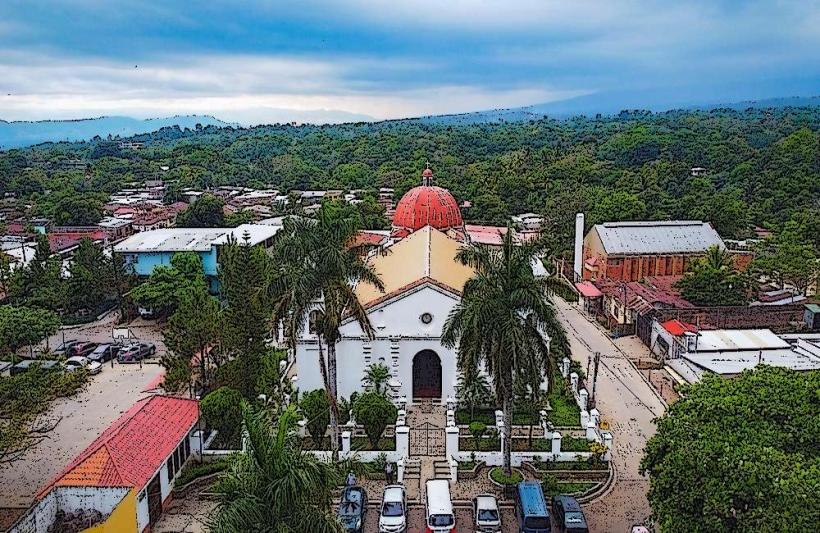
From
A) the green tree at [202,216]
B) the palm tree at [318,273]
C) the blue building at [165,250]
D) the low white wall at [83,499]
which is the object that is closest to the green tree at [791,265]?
the palm tree at [318,273]

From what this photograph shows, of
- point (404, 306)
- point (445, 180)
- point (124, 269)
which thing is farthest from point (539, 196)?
point (404, 306)

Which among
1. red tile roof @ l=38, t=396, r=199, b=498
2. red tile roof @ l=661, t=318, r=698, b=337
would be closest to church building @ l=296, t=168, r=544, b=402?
red tile roof @ l=38, t=396, r=199, b=498

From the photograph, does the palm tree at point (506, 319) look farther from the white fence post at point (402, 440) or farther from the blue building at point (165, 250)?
the blue building at point (165, 250)

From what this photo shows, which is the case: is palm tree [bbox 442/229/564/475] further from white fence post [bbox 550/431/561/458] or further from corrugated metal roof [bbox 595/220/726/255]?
corrugated metal roof [bbox 595/220/726/255]

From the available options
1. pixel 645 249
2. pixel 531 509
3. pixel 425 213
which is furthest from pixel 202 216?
pixel 531 509

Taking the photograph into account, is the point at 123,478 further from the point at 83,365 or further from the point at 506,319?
the point at 83,365
